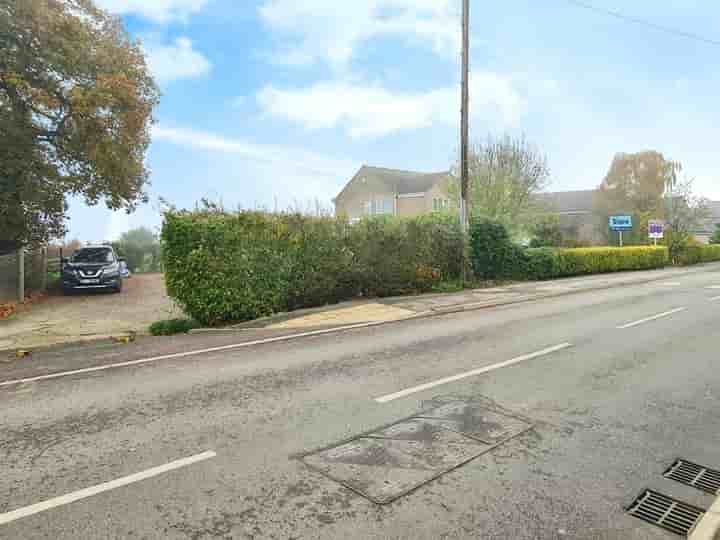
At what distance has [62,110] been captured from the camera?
724 inches

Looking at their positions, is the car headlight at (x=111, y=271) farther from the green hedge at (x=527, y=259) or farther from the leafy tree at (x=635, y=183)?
the leafy tree at (x=635, y=183)

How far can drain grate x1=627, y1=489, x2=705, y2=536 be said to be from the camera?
10.1ft

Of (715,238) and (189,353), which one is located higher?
(715,238)

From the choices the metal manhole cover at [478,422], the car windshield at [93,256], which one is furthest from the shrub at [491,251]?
the car windshield at [93,256]

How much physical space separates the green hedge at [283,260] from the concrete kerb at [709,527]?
9.05 meters

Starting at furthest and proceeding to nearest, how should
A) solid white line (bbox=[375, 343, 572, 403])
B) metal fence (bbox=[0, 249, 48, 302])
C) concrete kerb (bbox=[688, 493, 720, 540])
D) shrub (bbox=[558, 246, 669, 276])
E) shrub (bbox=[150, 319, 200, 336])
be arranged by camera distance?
shrub (bbox=[558, 246, 669, 276]) → metal fence (bbox=[0, 249, 48, 302]) → shrub (bbox=[150, 319, 200, 336]) → solid white line (bbox=[375, 343, 572, 403]) → concrete kerb (bbox=[688, 493, 720, 540])

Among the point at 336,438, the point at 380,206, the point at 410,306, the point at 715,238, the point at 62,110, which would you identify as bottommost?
the point at 336,438

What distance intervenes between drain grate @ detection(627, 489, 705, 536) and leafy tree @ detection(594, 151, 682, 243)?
4789 cm

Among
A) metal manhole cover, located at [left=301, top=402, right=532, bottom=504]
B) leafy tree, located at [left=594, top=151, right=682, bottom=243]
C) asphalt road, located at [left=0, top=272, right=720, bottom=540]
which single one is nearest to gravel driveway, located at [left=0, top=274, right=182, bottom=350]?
asphalt road, located at [left=0, top=272, right=720, bottom=540]

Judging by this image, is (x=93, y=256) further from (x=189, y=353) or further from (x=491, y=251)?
(x=491, y=251)

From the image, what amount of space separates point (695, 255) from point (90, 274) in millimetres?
37817

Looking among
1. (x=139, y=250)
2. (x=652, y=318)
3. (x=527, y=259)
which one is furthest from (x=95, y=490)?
(x=139, y=250)

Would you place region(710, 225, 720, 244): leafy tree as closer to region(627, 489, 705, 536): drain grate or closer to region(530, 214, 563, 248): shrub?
region(530, 214, 563, 248): shrub

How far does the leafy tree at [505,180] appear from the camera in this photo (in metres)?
31.8
